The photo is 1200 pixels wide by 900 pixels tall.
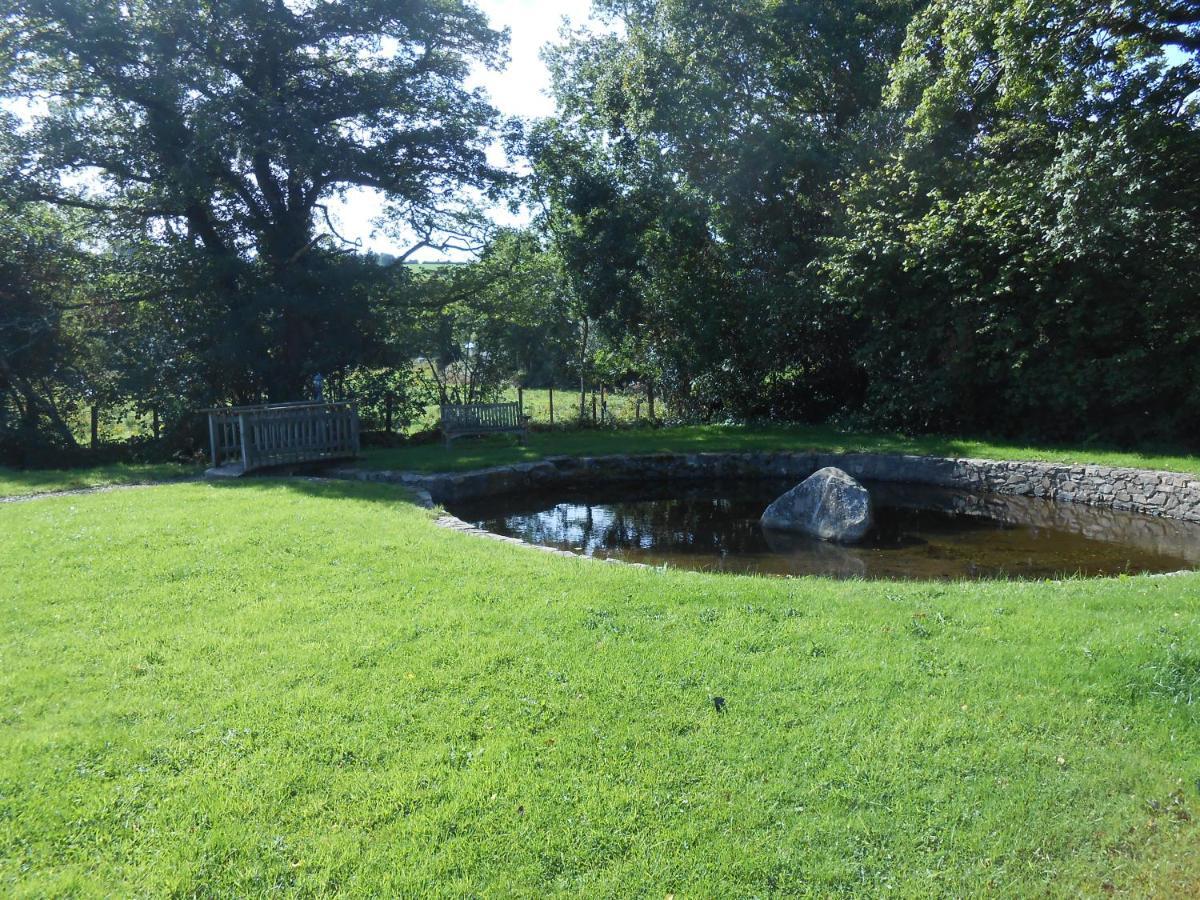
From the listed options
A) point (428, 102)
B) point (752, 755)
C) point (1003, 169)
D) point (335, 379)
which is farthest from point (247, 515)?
point (1003, 169)

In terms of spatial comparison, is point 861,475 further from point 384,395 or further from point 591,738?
point 591,738

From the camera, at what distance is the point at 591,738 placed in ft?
11.4

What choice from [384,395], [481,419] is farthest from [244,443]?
[384,395]

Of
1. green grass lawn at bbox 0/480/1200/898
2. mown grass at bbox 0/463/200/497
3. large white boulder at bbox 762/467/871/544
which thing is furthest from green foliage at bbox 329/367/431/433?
green grass lawn at bbox 0/480/1200/898

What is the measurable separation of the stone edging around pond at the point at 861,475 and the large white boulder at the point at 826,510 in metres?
4.01

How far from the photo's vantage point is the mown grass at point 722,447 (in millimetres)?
12156

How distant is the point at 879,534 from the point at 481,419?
872cm

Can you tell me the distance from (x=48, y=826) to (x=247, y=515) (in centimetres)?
541

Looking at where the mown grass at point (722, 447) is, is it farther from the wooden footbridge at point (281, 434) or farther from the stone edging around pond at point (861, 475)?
the wooden footbridge at point (281, 434)

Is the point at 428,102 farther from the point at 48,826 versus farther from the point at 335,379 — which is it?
the point at 48,826

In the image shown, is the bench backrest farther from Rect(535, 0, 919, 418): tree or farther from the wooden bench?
Rect(535, 0, 919, 418): tree

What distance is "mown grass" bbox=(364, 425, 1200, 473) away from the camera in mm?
12156

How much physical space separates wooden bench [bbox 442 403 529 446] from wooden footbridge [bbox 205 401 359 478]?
2.52 metres

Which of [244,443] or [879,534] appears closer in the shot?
[879,534]
